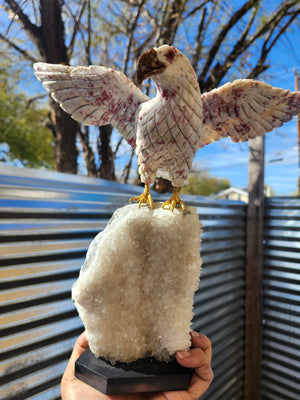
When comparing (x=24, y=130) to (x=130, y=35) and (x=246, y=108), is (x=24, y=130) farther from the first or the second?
(x=246, y=108)

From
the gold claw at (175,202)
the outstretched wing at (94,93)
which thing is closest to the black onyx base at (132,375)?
the gold claw at (175,202)

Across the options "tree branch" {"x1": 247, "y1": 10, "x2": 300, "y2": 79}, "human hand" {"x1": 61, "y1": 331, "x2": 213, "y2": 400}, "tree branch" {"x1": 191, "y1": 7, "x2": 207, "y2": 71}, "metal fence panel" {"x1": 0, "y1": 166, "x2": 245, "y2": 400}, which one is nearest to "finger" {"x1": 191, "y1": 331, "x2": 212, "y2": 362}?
"human hand" {"x1": 61, "y1": 331, "x2": 213, "y2": 400}

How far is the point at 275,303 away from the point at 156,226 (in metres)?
1.60

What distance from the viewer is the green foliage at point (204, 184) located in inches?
69.0

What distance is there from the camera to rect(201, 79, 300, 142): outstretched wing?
553 mm

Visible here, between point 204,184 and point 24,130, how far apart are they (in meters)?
1.23

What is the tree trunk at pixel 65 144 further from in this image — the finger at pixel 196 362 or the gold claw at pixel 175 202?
the finger at pixel 196 362

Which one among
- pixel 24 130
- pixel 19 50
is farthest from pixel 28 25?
pixel 24 130

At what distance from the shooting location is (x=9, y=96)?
1140 mm

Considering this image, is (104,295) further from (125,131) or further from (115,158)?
(115,158)

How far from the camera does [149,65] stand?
44 centimetres

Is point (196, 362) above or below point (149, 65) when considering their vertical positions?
below

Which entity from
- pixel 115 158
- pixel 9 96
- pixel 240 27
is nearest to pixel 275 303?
pixel 115 158

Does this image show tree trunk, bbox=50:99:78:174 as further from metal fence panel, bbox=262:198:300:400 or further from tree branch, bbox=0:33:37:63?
metal fence panel, bbox=262:198:300:400
